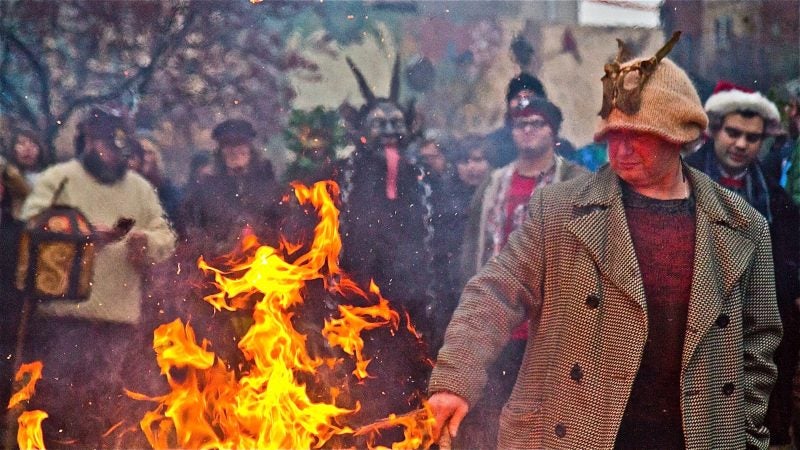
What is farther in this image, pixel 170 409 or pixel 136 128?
pixel 136 128

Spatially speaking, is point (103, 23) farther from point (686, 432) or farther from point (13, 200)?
point (686, 432)

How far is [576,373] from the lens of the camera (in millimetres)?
3812

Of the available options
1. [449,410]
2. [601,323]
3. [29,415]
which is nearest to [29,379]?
[29,415]

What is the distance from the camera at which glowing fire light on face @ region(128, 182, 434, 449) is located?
4668 millimetres

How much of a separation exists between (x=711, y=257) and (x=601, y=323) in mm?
569

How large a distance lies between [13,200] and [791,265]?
5.14 meters

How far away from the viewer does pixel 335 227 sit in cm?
582

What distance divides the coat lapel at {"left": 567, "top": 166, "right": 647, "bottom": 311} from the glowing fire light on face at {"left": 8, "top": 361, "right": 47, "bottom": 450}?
147 inches

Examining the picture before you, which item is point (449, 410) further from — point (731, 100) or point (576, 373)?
point (731, 100)

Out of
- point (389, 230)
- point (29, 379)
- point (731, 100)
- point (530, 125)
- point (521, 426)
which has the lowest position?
point (29, 379)

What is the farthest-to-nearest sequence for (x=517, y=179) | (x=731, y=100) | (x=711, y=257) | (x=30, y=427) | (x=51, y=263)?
(x=731, y=100) → (x=517, y=179) → (x=51, y=263) → (x=30, y=427) → (x=711, y=257)

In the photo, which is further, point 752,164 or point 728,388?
point 752,164

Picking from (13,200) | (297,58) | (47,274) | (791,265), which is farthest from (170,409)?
(791,265)

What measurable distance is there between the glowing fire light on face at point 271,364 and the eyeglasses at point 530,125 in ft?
4.24
